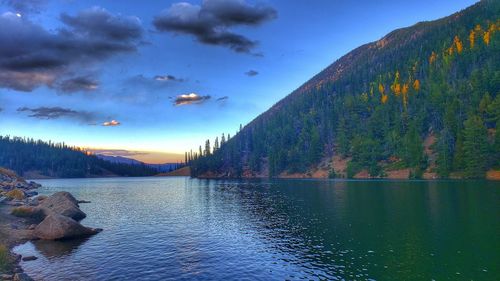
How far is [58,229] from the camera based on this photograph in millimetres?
47062

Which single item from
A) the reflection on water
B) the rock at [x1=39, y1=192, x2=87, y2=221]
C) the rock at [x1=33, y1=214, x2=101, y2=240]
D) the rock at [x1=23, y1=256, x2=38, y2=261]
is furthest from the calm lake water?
the rock at [x1=39, y1=192, x2=87, y2=221]

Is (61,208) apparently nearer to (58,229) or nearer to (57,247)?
(58,229)

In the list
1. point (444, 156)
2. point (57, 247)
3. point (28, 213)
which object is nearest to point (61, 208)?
point (28, 213)

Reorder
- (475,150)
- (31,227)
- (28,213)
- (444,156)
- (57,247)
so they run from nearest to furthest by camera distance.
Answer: (57,247)
(31,227)
(28,213)
(475,150)
(444,156)

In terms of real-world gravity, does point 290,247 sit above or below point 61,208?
below

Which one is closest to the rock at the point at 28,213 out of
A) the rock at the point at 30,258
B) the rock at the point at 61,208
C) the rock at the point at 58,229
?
the rock at the point at 61,208

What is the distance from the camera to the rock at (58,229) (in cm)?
4684

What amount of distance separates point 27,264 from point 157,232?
18.7 meters

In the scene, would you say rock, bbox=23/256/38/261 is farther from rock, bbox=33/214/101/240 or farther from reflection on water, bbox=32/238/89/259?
rock, bbox=33/214/101/240

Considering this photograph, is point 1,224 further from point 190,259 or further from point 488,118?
point 488,118

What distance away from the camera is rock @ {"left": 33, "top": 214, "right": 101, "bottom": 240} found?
4684cm

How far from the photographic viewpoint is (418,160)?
163 m

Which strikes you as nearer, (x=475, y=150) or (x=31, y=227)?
(x=31, y=227)

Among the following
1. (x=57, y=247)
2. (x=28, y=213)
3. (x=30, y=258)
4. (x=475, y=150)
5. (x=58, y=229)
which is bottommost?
(x=57, y=247)
